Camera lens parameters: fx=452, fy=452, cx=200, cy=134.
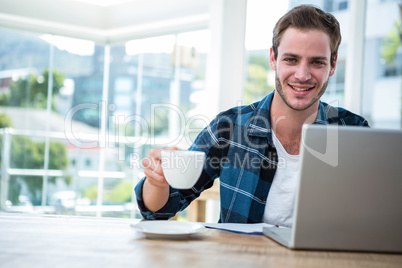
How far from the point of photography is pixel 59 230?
103cm

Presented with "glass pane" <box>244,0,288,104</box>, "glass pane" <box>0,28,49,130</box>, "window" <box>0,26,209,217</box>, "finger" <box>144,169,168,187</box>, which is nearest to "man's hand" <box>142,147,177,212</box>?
"finger" <box>144,169,168,187</box>

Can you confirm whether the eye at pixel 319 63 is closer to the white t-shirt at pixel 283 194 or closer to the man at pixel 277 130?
the man at pixel 277 130

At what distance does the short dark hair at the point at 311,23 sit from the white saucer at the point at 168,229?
907 millimetres

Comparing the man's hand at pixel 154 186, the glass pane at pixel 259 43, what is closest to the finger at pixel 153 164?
the man's hand at pixel 154 186

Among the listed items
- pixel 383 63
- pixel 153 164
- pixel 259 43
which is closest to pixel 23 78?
pixel 259 43

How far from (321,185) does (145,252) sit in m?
0.35

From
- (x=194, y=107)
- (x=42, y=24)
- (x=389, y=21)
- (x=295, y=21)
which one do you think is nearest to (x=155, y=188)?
(x=295, y=21)

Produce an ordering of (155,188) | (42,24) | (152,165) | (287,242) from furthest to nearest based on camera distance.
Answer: (42,24), (155,188), (152,165), (287,242)

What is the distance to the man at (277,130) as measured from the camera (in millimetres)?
1528

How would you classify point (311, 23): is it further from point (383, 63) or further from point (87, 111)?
point (383, 63)

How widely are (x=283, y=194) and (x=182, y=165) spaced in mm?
593

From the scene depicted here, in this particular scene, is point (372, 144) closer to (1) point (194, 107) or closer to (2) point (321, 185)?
(2) point (321, 185)

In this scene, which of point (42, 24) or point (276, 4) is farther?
point (42, 24)

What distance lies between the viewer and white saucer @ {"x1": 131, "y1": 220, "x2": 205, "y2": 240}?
0.96m
